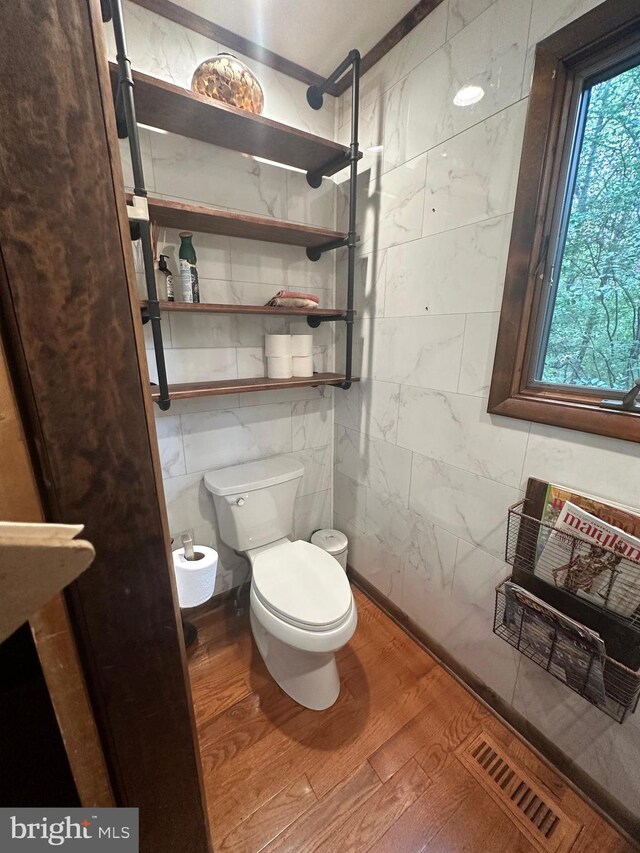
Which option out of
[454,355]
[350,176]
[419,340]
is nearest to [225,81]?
[350,176]

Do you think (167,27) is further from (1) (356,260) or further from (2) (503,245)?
(2) (503,245)

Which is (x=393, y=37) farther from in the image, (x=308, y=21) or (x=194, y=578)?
(x=194, y=578)

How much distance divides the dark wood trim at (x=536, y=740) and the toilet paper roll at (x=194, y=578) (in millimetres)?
894

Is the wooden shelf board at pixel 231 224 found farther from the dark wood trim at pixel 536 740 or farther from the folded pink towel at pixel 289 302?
the dark wood trim at pixel 536 740

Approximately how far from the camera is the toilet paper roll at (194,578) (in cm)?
127

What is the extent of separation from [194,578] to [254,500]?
0.37m

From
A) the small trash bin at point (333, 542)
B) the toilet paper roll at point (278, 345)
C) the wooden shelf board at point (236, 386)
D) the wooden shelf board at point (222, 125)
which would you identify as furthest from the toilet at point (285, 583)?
the wooden shelf board at point (222, 125)

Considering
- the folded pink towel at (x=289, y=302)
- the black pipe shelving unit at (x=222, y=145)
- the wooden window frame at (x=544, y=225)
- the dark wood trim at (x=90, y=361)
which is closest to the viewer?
the dark wood trim at (x=90, y=361)

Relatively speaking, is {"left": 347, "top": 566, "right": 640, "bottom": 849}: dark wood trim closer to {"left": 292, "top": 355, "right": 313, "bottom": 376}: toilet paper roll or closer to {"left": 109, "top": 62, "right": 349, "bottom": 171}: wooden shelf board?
{"left": 292, "top": 355, "right": 313, "bottom": 376}: toilet paper roll

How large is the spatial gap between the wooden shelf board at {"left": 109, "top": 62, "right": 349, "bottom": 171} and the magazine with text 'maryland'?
1.47m

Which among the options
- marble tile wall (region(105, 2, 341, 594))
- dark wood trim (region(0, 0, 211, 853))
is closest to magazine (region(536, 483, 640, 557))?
dark wood trim (region(0, 0, 211, 853))

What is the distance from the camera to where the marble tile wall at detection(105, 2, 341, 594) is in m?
1.19

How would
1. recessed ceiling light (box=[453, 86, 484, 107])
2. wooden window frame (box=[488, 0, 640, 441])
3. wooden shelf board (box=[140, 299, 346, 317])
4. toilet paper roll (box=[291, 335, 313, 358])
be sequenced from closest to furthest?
wooden window frame (box=[488, 0, 640, 441]), recessed ceiling light (box=[453, 86, 484, 107]), wooden shelf board (box=[140, 299, 346, 317]), toilet paper roll (box=[291, 335, 313, 358])

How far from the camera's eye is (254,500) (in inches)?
57.9
